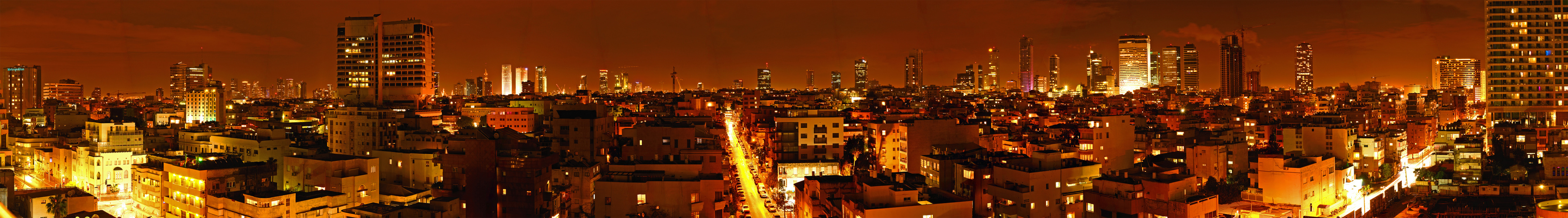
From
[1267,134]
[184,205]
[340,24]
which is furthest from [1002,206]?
[340,24]

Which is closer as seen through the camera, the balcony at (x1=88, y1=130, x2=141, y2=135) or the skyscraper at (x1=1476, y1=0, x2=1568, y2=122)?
the balcony at (x1=88, y1=130, x2=141, y2=135)

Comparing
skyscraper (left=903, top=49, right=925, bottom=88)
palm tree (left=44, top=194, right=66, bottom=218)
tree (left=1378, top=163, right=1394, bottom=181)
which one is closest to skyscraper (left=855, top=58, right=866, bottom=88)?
skyscraper (left=903, top=49, right=925, bottom=88)

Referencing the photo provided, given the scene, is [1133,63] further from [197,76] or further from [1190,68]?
[197,76]

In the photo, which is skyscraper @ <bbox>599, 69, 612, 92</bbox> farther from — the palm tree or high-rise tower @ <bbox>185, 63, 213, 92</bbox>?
the palm tree

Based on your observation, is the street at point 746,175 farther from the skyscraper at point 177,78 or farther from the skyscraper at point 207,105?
the skyscraper at point 177,78

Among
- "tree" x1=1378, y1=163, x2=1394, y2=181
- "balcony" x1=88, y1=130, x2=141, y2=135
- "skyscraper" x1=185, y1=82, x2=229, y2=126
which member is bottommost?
"tree" x1=1378, y1=163, x2=1394, y2=181

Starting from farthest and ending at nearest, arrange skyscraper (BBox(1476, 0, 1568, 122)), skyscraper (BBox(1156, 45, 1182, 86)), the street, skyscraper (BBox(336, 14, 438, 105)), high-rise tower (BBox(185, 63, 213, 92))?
skyscraper (BBox(1156, 45, 1182, 86)) < high-rise tower (BBox(185, 63, 213, 92)) < skyscraper (BBox(336, 14, 438, 105)) < skyscraper (BBox(1476, 0, 1568, 122)) < the street
